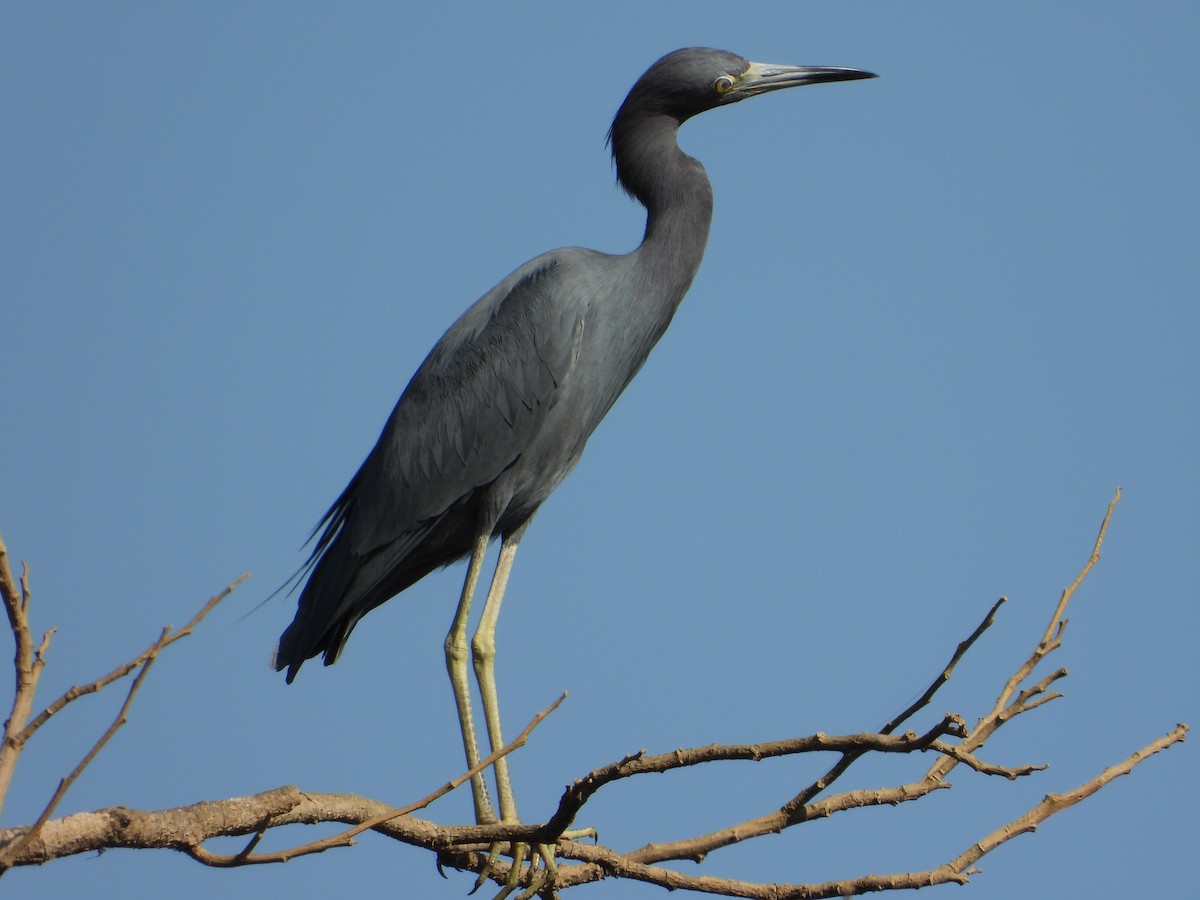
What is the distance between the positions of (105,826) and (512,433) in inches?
94.8

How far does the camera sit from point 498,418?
17.4 feet

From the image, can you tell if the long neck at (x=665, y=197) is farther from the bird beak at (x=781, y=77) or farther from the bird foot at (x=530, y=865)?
the bird foot at (x=530, y=865)

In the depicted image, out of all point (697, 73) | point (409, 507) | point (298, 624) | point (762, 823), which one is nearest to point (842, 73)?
point (697, 73)

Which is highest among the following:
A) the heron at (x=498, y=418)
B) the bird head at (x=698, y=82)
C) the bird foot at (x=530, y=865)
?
the bird head at (x=698, y=82)

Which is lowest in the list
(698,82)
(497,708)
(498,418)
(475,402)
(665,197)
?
(497,708)

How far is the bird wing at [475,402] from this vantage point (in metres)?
5.23

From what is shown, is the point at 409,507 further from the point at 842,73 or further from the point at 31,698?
the point at 31,698

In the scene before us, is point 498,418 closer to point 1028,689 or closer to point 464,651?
point 464,651

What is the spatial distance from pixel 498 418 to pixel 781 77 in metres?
1.96

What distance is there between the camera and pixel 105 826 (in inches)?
124

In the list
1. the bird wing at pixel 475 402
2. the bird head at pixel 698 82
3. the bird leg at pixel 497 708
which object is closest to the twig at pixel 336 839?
the bird leg at pixel 497 708

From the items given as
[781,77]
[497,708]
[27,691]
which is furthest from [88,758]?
[781,77]

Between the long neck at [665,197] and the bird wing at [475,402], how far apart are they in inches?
14.0

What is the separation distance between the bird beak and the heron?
380 mm
